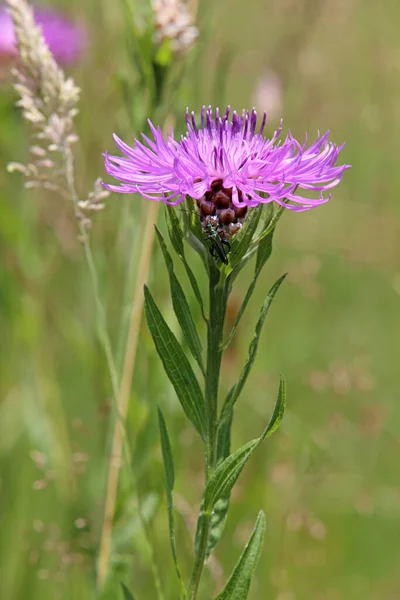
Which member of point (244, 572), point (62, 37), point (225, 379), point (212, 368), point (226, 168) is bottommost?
point (244, 572)

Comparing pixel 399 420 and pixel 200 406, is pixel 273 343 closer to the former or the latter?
pixel 399 420

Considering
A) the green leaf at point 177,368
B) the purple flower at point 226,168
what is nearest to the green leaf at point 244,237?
the purple flower at point 226,168

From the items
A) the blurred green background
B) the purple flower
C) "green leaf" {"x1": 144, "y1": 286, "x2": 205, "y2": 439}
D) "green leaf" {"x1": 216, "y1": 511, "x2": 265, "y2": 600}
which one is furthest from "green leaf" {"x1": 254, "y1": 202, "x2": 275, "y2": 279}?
the blurred green background

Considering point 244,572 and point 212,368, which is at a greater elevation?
point 212,368

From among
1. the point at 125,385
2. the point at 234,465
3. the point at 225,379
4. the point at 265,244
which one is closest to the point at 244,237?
the point at 265,244

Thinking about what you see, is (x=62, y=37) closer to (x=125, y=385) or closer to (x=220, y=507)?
(x=125, y=385)

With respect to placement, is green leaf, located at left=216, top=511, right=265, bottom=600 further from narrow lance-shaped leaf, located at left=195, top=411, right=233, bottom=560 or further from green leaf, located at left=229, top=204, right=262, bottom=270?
green leaf, located at left=229, top=204, right=262, bottom=270

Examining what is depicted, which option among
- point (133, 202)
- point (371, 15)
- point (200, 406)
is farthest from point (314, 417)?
point (371, 15)

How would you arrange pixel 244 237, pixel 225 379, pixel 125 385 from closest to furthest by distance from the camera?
pixel 244 237
pixel 125 385
pixel 225 379
